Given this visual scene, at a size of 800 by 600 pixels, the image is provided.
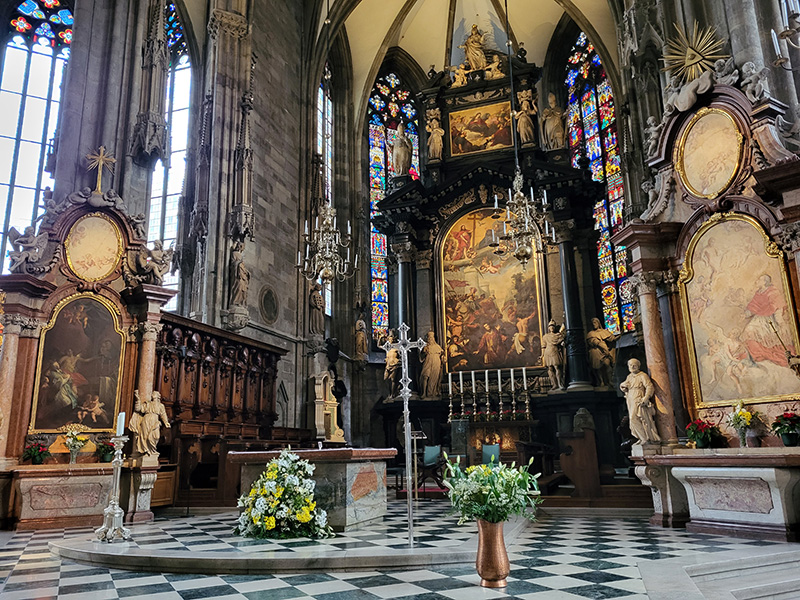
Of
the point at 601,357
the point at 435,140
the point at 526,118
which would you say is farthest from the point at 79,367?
the point at 526,118

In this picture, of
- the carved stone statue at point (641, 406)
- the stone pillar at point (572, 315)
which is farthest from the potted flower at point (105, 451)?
the stone pillar at point (572, 315)

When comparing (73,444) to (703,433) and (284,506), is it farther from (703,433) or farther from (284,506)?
(703,433)

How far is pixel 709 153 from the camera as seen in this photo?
28.8ft

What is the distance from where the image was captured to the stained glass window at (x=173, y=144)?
1928cm

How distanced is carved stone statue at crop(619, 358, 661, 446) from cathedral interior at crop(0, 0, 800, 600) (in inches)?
1.5

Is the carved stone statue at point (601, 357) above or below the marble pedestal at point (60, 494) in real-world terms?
above

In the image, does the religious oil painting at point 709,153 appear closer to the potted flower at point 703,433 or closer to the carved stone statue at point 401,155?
the potted flower at point 703,433

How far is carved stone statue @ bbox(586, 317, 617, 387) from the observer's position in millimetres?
17266

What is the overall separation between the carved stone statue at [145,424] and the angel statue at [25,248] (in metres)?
2.51

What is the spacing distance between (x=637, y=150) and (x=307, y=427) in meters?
12.2

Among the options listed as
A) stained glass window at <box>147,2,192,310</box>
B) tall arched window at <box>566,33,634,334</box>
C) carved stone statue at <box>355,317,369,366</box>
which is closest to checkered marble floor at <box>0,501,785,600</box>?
stained glass window at <box>147,2,192,310</box>

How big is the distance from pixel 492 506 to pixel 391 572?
127cm

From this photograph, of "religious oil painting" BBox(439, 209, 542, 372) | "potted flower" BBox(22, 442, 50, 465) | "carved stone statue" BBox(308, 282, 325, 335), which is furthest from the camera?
"carved stone statue" BBox(308, 282, 325, 335)

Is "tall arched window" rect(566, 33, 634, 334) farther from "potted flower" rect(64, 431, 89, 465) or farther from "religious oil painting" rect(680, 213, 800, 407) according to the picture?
"potted flower" rect(64, 431, 89, 465)
